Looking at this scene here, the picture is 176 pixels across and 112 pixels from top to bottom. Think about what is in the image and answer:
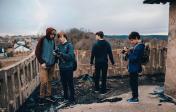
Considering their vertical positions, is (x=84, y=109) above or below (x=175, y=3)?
below

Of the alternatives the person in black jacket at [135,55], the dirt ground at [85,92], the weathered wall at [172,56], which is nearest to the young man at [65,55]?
the dirt ground at [85,92]

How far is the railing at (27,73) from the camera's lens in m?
6.98

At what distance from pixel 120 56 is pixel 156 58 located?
172cm

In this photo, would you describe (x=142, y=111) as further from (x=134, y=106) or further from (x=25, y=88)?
(x=25, y=88)

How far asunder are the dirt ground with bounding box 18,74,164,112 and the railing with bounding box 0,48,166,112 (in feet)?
0.84

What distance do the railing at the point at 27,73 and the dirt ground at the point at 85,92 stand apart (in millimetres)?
255

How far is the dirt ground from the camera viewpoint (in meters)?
8.62

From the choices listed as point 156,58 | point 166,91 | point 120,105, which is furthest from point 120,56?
point 120,105

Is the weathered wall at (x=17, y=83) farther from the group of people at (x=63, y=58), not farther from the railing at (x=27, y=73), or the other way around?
the group of people at (x=63, y=58)

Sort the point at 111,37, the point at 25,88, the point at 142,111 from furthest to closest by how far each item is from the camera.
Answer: the point at 111,37 < the point at 25,88 < the point at 142,111

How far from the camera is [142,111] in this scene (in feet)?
24.0

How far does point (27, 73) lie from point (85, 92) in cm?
221

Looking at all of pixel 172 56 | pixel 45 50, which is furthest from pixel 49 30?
pixel 172 56

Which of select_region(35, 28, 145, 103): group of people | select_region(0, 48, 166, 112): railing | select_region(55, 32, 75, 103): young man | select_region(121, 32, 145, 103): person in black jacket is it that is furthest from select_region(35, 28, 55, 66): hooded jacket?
select_region(121, 32, 145, 103): person in black jacket
